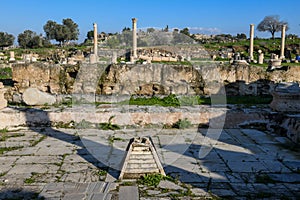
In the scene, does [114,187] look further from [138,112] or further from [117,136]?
[138,112]

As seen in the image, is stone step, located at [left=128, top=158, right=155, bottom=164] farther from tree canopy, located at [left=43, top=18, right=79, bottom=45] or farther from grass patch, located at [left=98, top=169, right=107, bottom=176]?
tree canopy, located at [left=43, top=18, right=79, bottom=45]

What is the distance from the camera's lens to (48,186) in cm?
440

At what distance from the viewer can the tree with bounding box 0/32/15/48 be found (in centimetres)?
5650

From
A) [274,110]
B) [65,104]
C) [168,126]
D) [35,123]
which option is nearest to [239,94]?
[274,110]

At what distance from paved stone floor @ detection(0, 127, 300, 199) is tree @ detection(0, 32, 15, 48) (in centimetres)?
5434

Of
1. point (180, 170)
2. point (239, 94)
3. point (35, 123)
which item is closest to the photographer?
point (180, 170)

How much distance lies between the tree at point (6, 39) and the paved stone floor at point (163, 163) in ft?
178

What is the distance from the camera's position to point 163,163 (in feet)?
17.9

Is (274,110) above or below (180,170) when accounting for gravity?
above

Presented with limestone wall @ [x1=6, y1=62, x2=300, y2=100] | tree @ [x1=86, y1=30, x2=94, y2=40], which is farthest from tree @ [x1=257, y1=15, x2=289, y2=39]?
limestone wall @ [x1=6, y1=62, x2=300, y2=100]

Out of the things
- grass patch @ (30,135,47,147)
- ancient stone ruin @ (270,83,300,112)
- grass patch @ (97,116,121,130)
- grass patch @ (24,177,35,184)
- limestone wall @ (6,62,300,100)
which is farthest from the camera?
limestone wall @ (6,62,300,100)

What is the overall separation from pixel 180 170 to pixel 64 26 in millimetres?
58227

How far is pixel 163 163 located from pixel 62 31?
5669 cm

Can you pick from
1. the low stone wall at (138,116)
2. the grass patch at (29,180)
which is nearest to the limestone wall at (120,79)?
the low stone wall at (138,116)
